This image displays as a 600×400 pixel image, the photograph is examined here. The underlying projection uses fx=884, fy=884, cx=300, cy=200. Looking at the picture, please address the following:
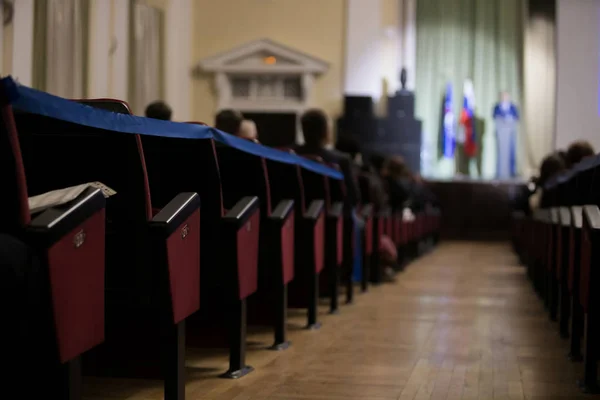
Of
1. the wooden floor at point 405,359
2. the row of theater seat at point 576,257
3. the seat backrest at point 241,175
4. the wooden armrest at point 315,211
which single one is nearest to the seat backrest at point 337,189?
the wooden floor at point 405,359

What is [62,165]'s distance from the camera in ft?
7.40

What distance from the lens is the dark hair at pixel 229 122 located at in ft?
13.4

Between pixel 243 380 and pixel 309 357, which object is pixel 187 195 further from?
pixel 309 357

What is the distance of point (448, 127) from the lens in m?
15.5

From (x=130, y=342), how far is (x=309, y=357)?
2.23 ft

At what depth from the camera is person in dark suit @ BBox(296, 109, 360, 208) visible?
5039mm

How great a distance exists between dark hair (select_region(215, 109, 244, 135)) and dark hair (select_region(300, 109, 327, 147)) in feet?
2.94

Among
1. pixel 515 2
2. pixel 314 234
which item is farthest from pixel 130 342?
pixel 515 2

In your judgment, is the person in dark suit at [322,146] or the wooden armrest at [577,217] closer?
the wooden armrest at [577,217]

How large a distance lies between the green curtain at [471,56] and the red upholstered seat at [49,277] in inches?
554

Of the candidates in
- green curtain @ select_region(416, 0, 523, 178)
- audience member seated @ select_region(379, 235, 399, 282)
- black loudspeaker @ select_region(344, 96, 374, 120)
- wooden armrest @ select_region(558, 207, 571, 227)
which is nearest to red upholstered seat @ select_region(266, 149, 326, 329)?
wooden armrest @ select_region(558, 207, 571, 227)

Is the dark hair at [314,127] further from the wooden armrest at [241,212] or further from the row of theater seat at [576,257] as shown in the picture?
the wooden armrest at [241,212]

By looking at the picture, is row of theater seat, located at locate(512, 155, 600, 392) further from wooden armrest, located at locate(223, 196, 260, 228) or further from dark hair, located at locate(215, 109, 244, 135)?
dark hair, located at locate(215, 109, 244, 135)

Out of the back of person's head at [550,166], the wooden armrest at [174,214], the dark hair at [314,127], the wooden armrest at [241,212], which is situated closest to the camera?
the wooden armrest at [174,214]
